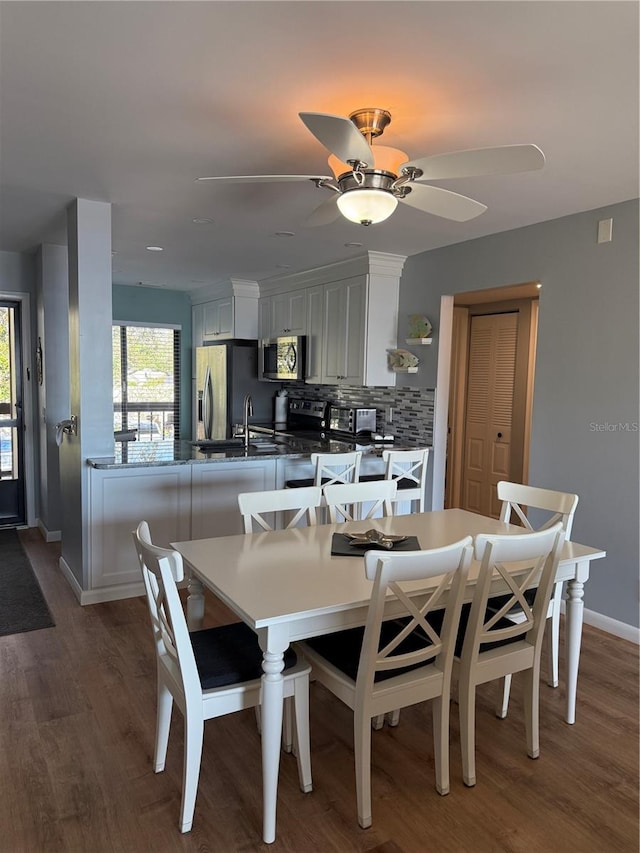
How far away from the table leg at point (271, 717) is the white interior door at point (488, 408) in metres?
3.99

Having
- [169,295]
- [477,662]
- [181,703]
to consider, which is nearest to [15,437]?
[169,295]

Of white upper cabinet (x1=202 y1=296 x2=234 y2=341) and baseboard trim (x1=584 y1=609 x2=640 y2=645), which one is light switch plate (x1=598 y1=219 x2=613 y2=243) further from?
white upper cabinet (x1=202 y1=296 x2=234 y2=341)

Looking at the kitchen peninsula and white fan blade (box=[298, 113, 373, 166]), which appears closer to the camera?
white fan blade (box=[298, 113, 373, 166])

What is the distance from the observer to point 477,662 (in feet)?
6.80

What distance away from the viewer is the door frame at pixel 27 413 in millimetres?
5176

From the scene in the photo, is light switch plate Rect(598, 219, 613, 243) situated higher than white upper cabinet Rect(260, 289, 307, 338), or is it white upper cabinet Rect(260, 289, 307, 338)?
light switch plate Rect(598, 219, 613, 243)

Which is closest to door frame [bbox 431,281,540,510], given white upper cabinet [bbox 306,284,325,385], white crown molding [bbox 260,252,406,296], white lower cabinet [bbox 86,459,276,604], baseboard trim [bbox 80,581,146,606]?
white crown molding [bbox 260,252,406,296]

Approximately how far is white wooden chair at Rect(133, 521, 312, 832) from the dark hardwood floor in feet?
0.43

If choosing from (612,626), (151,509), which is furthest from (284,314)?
(612,626)

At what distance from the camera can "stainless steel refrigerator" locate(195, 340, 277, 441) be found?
6406 mm

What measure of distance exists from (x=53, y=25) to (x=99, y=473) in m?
2.42

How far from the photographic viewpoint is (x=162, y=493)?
3773 millimetres

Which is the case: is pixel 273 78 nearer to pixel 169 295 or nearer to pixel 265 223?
pixel 265 223
